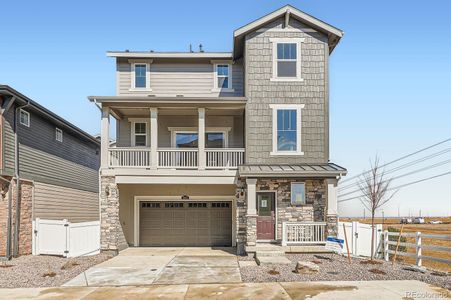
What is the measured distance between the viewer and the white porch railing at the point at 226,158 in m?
15.3

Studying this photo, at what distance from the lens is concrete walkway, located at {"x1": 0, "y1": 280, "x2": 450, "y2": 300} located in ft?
27.3

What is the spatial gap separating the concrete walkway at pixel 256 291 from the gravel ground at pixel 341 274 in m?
0.45

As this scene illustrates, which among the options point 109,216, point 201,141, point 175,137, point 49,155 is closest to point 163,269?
point 109,216

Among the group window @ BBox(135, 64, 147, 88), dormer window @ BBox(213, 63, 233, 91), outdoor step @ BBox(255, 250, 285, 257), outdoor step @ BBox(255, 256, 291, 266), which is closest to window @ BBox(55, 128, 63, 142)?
window @ BBox(135, 64, 147, 88)

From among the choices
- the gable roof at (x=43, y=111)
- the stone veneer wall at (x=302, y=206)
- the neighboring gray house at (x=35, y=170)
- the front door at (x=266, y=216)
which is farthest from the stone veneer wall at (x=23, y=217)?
the stone veneer wall at (x=302, y=206)

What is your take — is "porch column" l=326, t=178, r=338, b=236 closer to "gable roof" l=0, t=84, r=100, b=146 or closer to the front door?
the front door

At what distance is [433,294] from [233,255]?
292 inches

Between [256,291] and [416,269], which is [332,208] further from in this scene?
[256,291]

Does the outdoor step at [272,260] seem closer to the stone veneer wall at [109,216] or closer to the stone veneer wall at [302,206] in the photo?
the stone veneer wall at [302,206]

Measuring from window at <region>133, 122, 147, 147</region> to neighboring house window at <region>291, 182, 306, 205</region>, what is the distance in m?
7.18

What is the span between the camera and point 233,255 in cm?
1423

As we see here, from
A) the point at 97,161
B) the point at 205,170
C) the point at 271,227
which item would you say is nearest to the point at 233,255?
the point at 271,227

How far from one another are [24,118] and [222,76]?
8977 mm

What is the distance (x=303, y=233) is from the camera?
558 inches
